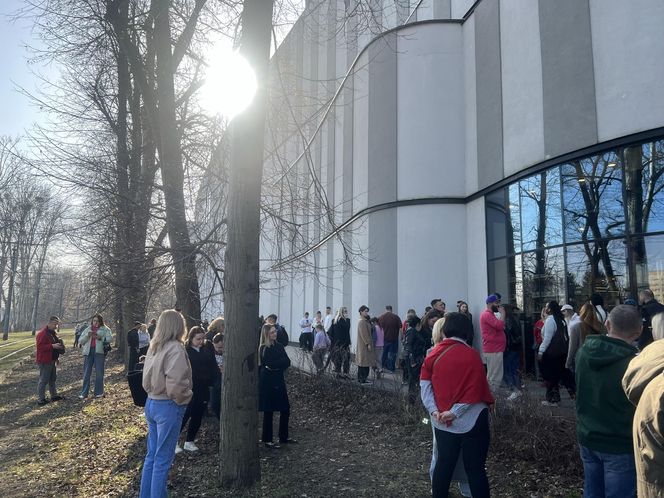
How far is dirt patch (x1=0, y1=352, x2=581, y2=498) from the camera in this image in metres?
5.57

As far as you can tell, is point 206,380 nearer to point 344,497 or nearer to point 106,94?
point 344,497

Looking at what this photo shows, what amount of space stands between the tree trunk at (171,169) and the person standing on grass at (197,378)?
9.69ft

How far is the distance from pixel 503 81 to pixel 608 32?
3.20 metres

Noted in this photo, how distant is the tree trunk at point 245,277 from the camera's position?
18.1 ft

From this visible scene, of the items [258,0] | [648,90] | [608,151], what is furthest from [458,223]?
[258,0]

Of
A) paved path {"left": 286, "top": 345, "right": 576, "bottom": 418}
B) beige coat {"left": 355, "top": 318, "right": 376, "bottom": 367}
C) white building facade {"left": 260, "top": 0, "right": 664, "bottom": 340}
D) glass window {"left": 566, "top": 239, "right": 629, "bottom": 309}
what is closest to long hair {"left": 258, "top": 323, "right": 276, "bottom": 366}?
white building facade {"left": 260, "top": 0, "right": 664, "bottom": 340}

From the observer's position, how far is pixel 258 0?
623 cm

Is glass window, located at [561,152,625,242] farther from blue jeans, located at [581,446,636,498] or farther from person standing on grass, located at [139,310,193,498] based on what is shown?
person standing on grass, located at [139,310,193,498]

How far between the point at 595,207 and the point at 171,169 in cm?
959

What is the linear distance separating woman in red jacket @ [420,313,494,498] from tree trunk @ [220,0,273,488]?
Answer: 2223 mm

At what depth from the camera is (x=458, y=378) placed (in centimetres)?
409

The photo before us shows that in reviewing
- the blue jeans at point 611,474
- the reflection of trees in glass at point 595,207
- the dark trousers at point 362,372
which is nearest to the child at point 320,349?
the dark trousers at point 362,372

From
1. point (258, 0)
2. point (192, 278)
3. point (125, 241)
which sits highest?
point (258, 0)

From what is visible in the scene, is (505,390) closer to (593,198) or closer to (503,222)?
(593,198)
